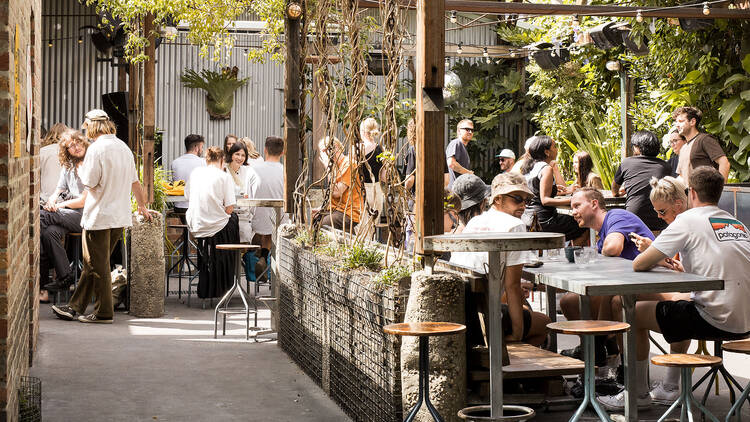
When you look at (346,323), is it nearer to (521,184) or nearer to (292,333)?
(521,184)

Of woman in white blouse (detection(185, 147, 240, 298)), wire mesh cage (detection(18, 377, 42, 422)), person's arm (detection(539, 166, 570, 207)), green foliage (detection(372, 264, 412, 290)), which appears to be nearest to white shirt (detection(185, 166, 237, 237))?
woman in white blouse (detection(185, 147, 240, 298))

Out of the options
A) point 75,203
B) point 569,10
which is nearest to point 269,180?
point 75,203

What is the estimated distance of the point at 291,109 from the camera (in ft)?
25.8

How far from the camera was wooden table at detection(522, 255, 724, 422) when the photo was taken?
4406mm

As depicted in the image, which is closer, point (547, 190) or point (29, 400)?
point (29, 400)

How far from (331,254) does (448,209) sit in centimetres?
190

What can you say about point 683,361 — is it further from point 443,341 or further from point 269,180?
point 269,180

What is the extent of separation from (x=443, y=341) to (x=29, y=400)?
211 cm

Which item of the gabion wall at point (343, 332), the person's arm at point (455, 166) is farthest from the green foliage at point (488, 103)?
the gabion wall at point (343, 332)

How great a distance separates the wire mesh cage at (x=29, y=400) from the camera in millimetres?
4727

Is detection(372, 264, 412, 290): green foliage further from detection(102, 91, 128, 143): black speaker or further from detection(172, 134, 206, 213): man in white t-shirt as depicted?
detection(102, 91, 128, 143): black speaker

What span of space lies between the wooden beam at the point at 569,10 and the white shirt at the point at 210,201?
2128 millimetres

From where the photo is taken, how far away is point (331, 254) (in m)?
6.05

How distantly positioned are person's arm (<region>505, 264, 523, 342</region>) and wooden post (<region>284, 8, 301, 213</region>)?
301cm
